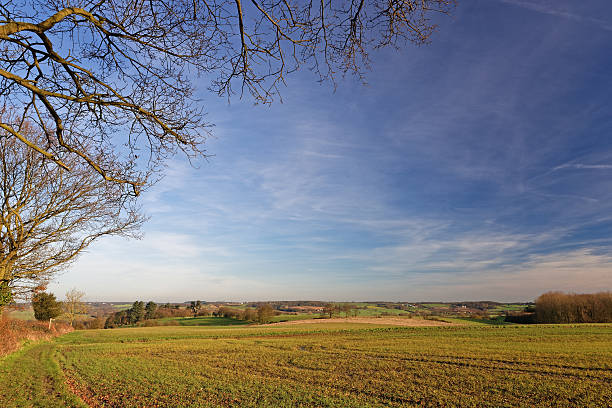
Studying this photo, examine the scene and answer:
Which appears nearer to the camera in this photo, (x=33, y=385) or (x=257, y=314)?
(x=33, y=385)

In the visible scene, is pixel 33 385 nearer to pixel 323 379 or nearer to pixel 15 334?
pixel 323 379

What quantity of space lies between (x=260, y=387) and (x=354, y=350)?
511 inches

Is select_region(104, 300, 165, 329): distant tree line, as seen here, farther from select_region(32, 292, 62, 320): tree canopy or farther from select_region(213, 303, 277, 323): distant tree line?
select_region(32, 292, 62, 320): tree canopy

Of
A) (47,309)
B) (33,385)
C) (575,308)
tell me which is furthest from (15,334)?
(575,308)

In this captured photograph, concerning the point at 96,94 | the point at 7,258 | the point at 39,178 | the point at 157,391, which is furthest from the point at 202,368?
the point at 96,94

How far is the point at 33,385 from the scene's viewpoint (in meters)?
13.8


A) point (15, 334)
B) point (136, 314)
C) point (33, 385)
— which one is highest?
point (15, 334)

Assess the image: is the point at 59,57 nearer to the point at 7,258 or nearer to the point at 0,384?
the point at 7,258

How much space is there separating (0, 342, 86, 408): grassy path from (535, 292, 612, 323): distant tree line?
8686 cm

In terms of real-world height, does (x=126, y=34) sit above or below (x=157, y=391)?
above

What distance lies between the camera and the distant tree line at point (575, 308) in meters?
68.4

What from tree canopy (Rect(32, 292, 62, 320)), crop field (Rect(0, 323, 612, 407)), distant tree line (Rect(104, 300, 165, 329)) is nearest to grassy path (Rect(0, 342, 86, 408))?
crop field (Rect(0, 323, 612, 407))

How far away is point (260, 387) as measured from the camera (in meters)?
13.5

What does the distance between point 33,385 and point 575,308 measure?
9226 centimetres
